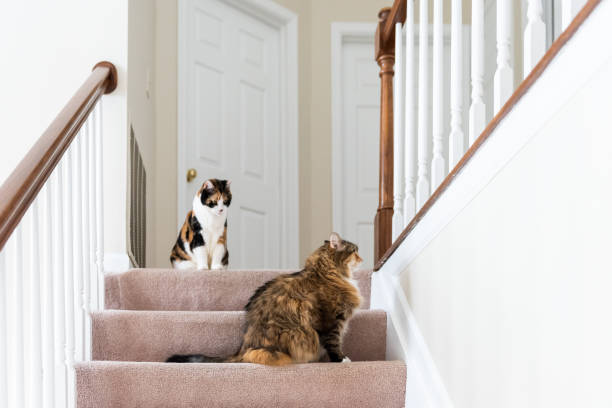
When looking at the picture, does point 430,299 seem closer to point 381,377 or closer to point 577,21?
point 381,377

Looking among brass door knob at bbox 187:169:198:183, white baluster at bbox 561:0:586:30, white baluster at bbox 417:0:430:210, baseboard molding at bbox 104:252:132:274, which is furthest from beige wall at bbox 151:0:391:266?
white baluster at bbox 561:0:586:30

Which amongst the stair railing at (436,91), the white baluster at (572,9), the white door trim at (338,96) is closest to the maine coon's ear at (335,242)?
the stair railing at (436,91)

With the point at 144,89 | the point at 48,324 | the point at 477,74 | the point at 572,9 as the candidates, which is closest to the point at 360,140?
the point at 144,89

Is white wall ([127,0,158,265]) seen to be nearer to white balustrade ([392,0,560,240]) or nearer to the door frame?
the door frame

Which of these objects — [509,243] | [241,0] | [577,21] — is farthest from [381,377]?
[241,0]

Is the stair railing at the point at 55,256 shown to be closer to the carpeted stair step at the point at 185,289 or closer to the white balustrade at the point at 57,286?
the white balustrade at the point at 57,286

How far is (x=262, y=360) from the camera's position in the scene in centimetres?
211

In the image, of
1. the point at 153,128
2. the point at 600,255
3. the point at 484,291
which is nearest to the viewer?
the point at 600,255

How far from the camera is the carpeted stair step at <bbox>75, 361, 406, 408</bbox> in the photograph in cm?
204

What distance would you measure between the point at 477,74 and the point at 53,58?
185cm

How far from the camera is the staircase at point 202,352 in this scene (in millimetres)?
2059

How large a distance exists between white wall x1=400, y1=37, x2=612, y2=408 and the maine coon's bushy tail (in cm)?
47

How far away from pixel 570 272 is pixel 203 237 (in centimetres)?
194

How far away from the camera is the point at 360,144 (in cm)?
506
